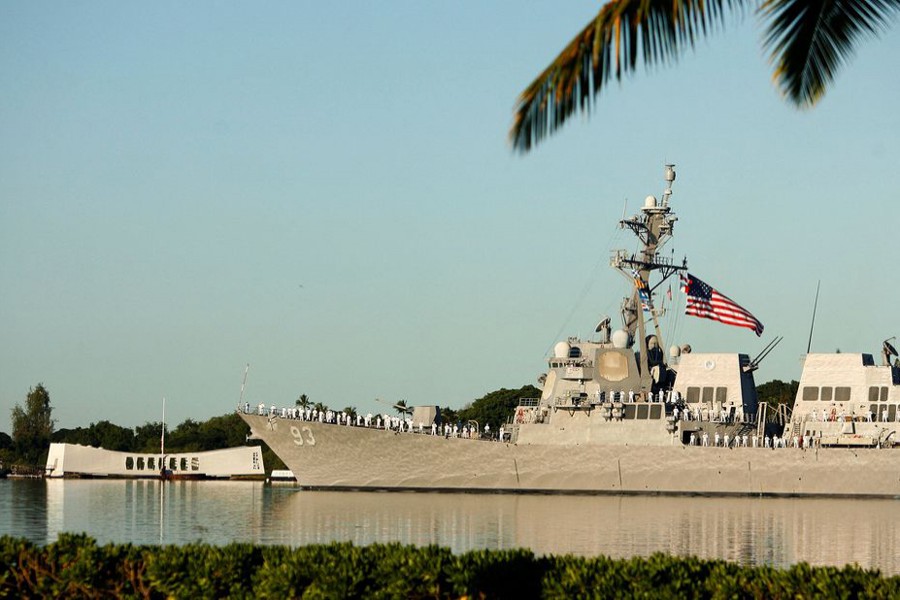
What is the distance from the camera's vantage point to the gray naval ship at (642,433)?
47.6 meters

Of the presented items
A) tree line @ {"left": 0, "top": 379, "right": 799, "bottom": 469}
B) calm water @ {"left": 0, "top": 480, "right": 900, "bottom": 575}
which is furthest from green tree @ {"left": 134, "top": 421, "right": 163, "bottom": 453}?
calm water @ {"left": 0, "top": 480, "right": 900, "bottom": 575}

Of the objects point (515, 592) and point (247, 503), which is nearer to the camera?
point (515, 592)

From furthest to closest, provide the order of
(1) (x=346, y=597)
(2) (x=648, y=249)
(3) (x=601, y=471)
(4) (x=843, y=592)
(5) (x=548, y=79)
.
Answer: (2) (x=648, y=249) < (3) (x=601, y=471) < (1) (x=346, y=597) < (4) (x=843, y=592) < (5) (x=548, y=79)

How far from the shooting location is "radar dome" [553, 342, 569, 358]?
51344 millimetres

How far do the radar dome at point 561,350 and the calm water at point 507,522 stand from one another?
5621 millimetres

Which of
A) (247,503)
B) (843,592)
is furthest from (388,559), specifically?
(247,503)

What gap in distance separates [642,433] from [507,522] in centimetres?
1284

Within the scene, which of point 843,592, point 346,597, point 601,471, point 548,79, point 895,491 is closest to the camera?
point 548,79

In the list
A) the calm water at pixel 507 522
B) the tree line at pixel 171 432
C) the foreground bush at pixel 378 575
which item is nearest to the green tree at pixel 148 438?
the tree line at pixel 171 432

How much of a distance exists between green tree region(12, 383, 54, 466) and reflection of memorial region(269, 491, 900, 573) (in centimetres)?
4777

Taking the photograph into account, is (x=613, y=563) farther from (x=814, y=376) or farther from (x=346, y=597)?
(x=814, y=376)

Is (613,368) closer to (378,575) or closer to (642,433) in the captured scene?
(642,433)

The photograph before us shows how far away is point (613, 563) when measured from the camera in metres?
16.3

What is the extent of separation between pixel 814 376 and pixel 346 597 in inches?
1442
